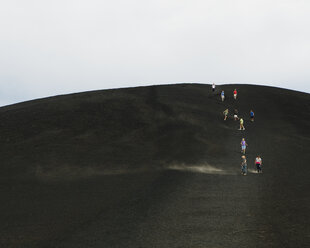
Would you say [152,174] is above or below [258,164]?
below

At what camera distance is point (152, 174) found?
2833cm

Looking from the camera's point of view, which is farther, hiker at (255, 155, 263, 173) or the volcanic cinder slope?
hiker at (255, 155, 263, 173)

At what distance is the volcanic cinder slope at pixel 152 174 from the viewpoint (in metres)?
16.4

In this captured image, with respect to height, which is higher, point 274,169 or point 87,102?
point 87,102

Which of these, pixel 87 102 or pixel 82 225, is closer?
pixel 82 225

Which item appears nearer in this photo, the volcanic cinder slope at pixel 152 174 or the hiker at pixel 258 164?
the volcanic cinder slope at pixel 152 174

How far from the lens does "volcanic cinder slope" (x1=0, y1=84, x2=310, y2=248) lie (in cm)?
1643

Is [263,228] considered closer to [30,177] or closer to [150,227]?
[150,227]

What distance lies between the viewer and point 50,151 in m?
35.2

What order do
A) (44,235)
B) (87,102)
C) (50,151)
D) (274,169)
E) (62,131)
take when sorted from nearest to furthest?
(44,235), (274,169), (50,151), (62,131), (87,102)

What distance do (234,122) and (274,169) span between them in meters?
17.2

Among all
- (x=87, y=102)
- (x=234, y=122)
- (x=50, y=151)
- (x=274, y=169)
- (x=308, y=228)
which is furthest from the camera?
(x=87, y=102)

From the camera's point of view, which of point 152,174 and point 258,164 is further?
point 152,174

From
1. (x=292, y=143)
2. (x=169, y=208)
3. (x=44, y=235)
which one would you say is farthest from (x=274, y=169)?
(x=44, y=235)
